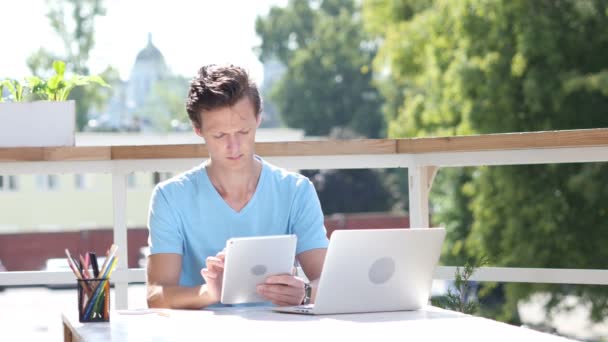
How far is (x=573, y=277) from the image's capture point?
2.97 m

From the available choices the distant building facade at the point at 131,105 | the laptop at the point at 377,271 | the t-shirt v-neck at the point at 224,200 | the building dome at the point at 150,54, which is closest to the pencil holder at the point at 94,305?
the laptop at the point at 377,271

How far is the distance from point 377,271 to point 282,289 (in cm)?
21

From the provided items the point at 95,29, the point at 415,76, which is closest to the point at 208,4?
the point at 95,29

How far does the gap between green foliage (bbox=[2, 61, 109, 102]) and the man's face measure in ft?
3.16

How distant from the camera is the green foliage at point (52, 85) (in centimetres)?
315

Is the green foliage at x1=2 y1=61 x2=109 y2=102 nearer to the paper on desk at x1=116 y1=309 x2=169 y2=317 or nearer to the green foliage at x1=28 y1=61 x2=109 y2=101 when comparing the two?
the green foliage at x1=28 y1=61 x2=109 y2=101

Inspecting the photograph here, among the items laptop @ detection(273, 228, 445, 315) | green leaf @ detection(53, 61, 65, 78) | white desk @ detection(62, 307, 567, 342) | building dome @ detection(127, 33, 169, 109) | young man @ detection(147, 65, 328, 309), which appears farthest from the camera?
building dome @ detection(127, 33, 169, 109)

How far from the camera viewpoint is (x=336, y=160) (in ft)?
10.4

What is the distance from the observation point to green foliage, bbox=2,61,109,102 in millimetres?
3152

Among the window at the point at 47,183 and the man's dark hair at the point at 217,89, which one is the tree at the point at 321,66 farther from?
the man's dark hair at the point at 217,89

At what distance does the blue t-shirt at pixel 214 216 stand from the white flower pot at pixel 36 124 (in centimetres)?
89

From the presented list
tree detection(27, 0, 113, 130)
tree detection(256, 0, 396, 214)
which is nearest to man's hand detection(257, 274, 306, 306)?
tree detection(27, 0, 113, 130)

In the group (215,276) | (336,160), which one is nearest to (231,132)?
(215,276)

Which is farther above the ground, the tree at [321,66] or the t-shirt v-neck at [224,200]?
the tree at [321,66]
